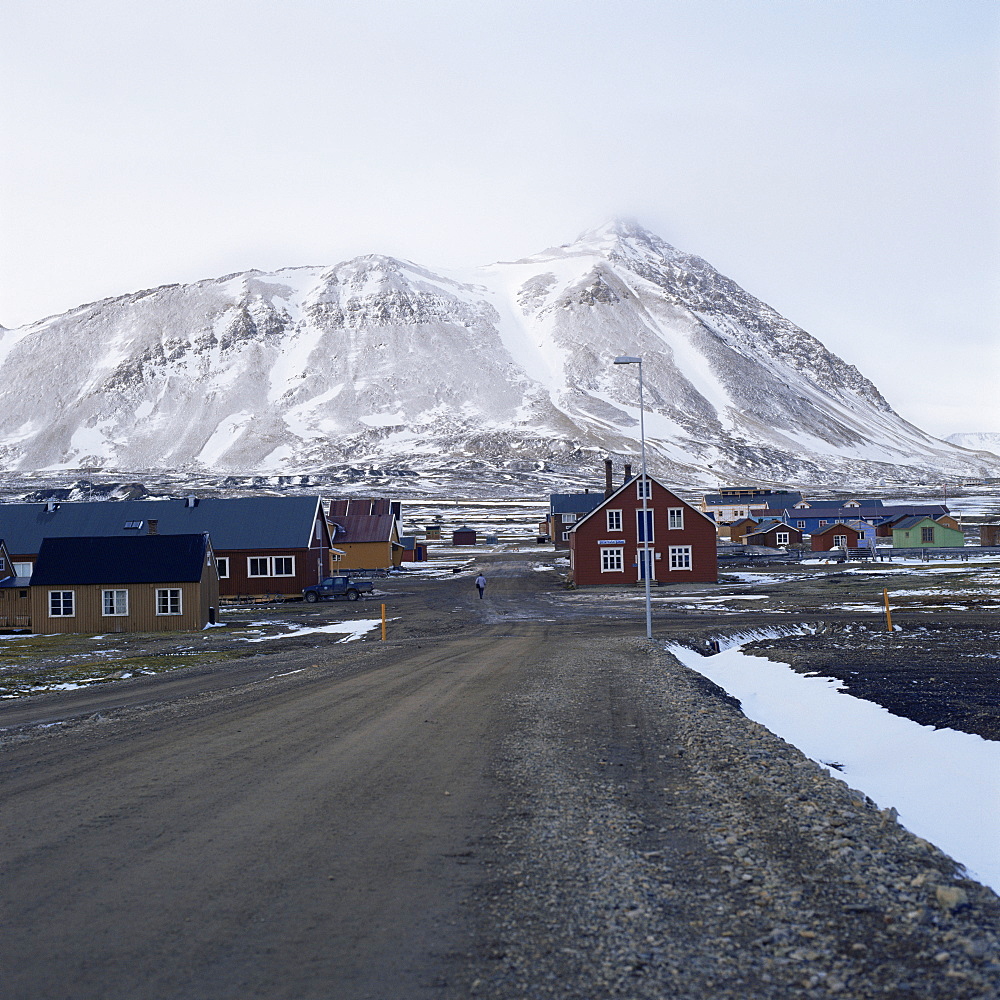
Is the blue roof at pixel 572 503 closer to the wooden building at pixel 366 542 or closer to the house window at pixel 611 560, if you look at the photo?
the wooden building at pixel 366 542

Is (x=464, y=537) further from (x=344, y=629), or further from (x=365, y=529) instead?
(x=344, y=629)

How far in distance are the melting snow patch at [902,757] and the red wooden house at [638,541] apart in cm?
4387

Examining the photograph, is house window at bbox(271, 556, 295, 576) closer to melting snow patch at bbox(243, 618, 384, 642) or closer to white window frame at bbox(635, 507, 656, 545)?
melting snow patch at bbox(243, 618, 384, 642)

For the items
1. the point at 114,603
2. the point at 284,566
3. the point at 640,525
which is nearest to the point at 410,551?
the point at 284,566

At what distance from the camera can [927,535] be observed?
9512cm

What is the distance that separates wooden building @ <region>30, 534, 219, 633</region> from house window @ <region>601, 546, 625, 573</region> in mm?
30824

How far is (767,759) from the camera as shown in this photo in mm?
11719

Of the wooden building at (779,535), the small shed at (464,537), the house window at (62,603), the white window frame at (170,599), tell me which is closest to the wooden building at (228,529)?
the house window at (62,603)

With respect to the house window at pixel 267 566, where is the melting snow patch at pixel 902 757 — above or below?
below

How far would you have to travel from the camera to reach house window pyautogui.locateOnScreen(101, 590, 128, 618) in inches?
1758

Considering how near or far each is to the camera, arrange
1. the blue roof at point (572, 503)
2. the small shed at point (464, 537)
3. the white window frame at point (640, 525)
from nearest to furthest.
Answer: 1. the white window frame at point (640, 525)
2. the blue roof at point (572, 503)
3. the small shed at point (464, 537)

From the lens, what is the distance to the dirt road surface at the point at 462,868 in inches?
226

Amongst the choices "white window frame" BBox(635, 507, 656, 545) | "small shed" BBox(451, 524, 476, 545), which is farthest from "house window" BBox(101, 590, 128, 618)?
"small shed" BBox(451, 524, 476, 545)

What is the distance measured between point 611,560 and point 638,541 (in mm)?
2590
